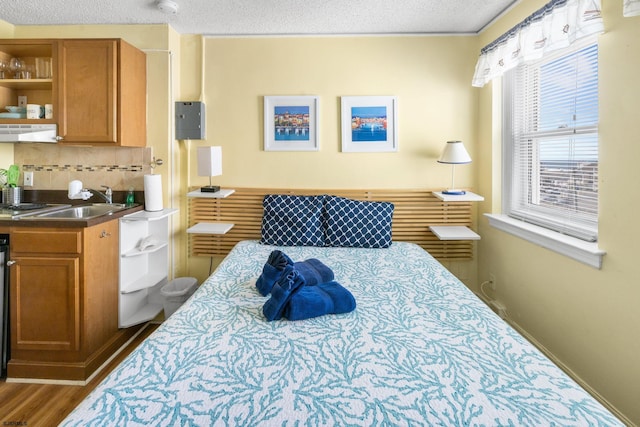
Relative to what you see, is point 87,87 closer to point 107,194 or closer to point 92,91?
point 92,91

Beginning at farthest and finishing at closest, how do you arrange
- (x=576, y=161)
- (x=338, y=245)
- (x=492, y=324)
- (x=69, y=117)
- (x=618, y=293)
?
(x=338, y=245) → (x=69, y=117) → (x=576, y=161) → (x=618, y=293) → (x=492, y=324)

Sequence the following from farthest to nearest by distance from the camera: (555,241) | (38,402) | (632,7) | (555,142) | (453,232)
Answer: (453,232), (555,142), (555,241), (38,402), (632,7)

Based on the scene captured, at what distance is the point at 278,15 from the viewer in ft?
9.16

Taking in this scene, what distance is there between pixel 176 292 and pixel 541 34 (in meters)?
2.96

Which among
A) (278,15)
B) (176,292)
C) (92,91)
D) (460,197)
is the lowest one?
(176,292)

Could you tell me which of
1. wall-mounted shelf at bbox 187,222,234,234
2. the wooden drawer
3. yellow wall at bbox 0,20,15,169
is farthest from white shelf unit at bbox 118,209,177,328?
yellow wall at bbox 0,20,15,169

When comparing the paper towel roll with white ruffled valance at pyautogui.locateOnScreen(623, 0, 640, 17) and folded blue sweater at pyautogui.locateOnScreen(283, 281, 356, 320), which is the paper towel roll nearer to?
folded blue sweater at pyautogui.locateOnScreen(283, 281, 356, 320)

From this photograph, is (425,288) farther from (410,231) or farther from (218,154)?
(218,154)

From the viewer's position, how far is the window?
2.09 metres

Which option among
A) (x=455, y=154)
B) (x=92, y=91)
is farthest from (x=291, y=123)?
(x=92, y=91)

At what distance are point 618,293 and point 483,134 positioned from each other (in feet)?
5.49

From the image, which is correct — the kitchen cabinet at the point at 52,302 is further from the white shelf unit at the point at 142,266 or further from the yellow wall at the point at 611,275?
the yellow wall at the point at 611,275

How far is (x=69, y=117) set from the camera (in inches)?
106

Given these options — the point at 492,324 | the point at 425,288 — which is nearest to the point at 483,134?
the point at 425,288
